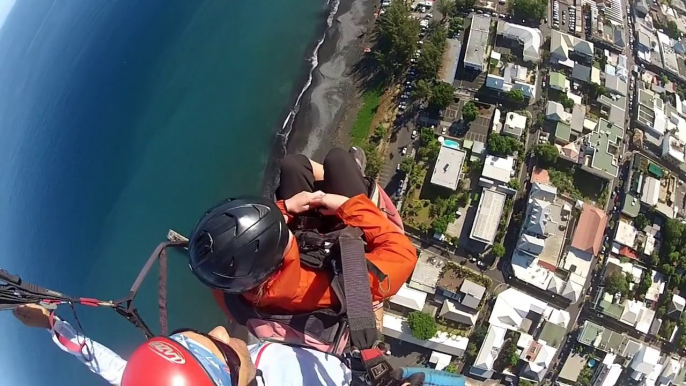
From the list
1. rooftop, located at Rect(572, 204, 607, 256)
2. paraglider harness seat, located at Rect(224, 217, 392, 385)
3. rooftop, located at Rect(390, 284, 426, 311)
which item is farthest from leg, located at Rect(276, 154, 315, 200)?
rooftop, located at Rect(572, 204, 607, 256)

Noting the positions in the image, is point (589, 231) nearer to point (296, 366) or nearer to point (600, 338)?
point (600, 338)

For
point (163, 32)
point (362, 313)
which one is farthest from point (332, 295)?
point (163, 32)

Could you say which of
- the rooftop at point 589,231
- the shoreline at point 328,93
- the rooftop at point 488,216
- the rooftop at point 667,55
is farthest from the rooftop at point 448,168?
the rooftop at point 667,55

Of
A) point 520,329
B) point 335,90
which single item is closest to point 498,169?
point 520,329

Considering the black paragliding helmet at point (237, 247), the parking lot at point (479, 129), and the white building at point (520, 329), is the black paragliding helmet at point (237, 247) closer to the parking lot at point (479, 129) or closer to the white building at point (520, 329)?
the white building at point (520, 329)

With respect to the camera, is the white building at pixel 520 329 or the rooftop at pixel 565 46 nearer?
the white building at pixel 520 329

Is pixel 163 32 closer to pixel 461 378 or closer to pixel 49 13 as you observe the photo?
pixel 49 13
